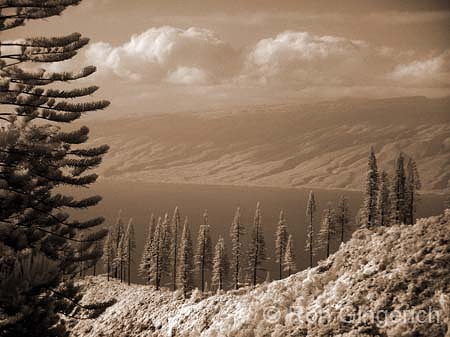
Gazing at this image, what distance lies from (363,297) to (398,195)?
46.4 meters

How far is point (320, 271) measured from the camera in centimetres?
2538

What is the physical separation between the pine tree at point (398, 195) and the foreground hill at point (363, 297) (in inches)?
1408

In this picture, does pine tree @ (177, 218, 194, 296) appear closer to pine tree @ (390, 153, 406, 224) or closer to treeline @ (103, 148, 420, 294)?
treeline @ (103, 148, 420, 294)

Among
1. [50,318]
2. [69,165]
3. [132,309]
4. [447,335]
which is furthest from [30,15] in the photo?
[132,309]

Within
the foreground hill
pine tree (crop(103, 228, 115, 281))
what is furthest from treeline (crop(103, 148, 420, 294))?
the foreground hill

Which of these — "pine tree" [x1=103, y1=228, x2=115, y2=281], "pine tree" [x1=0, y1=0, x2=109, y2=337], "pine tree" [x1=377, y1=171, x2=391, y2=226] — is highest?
"pine tree" [x1=0, y1=0, x2=109, y2=337]

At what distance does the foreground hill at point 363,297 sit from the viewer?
1494cm

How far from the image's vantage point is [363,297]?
17.4 meters

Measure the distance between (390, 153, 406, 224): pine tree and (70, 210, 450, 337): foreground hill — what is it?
35768 mm

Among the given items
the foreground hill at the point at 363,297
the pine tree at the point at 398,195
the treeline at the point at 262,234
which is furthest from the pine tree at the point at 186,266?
the pine tree at the point at 398,195

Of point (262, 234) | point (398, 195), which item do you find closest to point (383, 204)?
point (398, 195)

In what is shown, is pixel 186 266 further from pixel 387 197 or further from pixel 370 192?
pixel 387 197

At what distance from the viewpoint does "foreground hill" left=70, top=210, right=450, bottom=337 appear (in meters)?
14.9

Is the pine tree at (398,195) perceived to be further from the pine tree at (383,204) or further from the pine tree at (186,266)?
the pine tree at (186,266)
